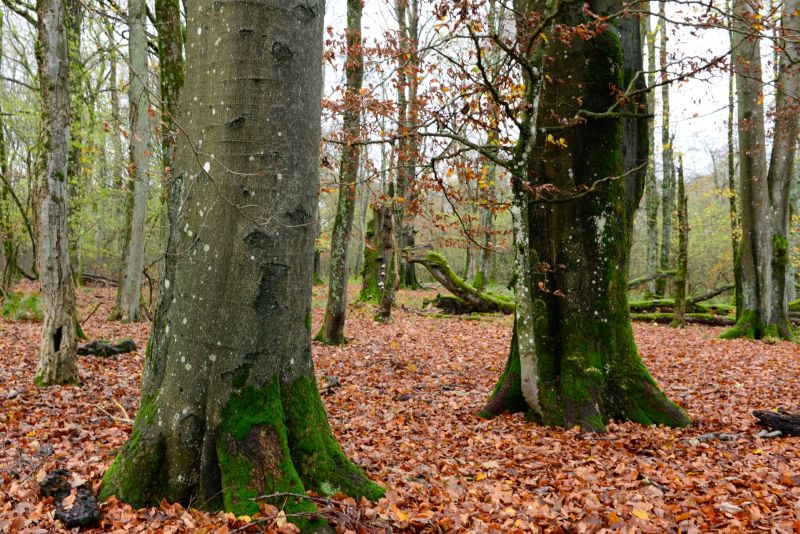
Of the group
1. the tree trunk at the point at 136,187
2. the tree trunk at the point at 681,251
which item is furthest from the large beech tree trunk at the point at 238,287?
the tree trunk at the point at 681,251

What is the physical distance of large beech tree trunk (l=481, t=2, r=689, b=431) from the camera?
5641 mm

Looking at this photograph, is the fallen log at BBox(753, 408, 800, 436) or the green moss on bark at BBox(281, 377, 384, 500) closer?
the green moss on bark at BBox(281, 377, 384, 500)

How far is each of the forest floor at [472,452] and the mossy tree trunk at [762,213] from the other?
10.6ft

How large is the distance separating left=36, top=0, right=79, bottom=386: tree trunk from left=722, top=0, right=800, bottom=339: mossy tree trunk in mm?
13323

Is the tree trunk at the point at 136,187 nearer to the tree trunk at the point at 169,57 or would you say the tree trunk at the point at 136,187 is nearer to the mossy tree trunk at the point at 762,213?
the tree trunk at the point at 169,57

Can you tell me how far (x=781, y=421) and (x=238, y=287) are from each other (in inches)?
215

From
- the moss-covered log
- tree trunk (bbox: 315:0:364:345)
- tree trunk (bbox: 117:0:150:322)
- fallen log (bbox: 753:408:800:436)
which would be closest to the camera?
fallen log (bbox: 753:408:800:436)

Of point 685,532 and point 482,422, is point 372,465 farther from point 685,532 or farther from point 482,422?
point 685,532

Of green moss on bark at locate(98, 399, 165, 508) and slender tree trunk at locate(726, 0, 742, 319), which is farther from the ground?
slender tree trunk at locate(726, 0, 742, 319)

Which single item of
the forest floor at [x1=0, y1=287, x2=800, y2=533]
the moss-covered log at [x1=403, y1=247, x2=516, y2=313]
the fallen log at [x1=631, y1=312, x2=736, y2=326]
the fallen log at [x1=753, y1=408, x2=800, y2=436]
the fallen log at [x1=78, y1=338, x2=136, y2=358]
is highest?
the moss-covered log at [x1=403, y1=247, x2=516, y2=313]

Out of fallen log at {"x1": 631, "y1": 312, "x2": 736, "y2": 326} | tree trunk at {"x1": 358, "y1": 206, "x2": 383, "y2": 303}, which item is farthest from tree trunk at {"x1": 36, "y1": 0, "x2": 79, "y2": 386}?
fallen log at {"x1": 631, "y1": 312, "x2": 736, "y2": 326}

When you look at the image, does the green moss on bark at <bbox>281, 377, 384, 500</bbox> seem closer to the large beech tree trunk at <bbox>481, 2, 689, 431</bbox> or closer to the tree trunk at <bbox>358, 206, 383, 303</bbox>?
the large beech tree trunk at <bbox>481, 2, 689, 431</bbox>

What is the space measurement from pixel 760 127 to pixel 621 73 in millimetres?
8375

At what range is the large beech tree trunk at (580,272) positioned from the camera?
5.64 m
